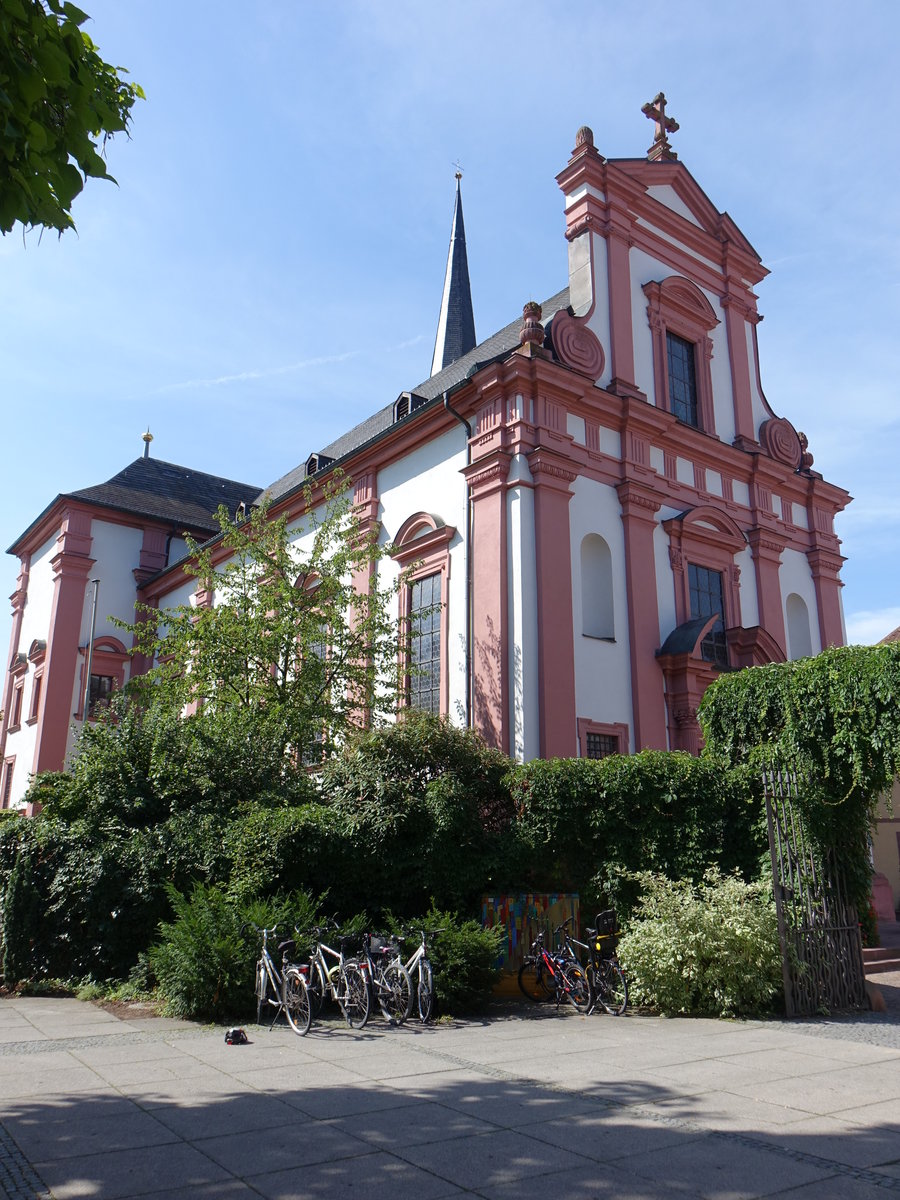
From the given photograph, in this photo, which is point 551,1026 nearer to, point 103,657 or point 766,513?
point 766,513

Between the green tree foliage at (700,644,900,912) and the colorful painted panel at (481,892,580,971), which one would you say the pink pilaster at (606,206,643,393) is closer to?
the green tree foliage at (700,644,900,912)

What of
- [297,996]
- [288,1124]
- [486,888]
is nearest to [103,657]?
[486,888]

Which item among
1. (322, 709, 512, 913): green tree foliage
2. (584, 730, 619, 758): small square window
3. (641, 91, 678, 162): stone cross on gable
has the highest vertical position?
(641, 91, 678, 162): stone cross on gable

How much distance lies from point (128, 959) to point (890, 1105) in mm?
8855

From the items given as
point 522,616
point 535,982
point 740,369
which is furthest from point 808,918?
point 740,369

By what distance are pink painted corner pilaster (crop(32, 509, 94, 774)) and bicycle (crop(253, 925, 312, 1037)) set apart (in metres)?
22.8

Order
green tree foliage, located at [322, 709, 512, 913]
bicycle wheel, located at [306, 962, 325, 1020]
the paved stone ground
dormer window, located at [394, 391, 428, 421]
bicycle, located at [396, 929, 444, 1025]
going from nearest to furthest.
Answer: the paved stone ground → bicycle wheel, located at [306, 962, 325, 1020] → bicycle, located at [396, 929, 444, 1025] → green tree foliage, located at [322, 709, 512, 913] → dormer window, located at [394, 391, 428, 421]

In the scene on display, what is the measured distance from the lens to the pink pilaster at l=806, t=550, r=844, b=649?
23.1 meters

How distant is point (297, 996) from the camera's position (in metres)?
8.86

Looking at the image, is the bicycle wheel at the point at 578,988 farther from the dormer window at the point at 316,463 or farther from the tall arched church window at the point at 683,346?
the dormer window at the point at 316,463

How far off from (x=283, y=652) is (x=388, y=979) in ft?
30.3

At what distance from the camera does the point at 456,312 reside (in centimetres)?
3462

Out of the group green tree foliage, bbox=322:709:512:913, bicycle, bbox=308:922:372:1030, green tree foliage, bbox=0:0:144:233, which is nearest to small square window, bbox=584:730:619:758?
green tree foliage, bbox=322:709:512:913

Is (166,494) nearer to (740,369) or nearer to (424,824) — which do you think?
(740,369)
